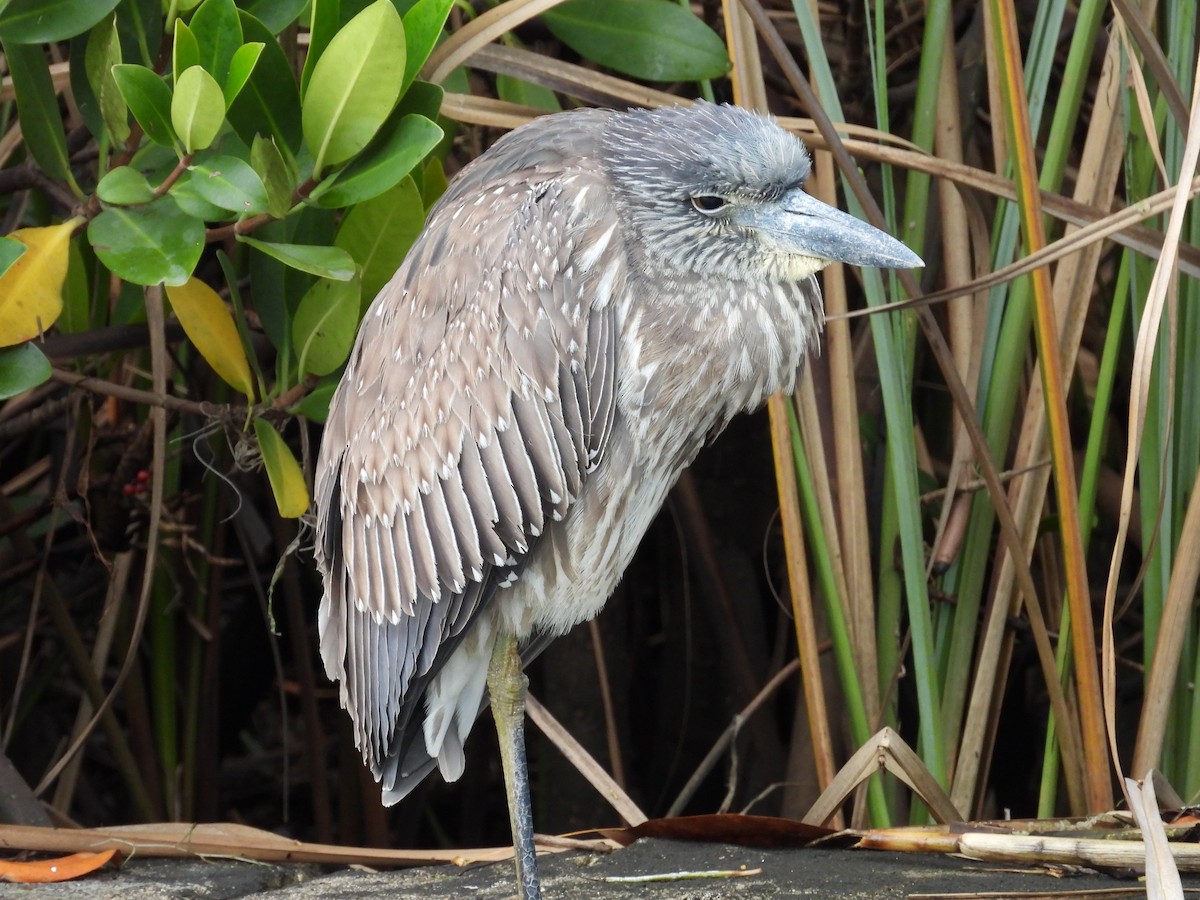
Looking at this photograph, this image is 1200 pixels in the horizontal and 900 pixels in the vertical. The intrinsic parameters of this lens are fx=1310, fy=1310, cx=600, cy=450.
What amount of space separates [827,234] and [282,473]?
99 centimetres

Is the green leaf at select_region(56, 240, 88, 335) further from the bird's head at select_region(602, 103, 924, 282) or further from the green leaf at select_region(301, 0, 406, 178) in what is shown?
the bird's head at select_region(602, 103, 924, 282)

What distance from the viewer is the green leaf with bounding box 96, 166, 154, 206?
1.86 m

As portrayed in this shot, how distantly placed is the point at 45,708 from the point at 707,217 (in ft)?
9.39

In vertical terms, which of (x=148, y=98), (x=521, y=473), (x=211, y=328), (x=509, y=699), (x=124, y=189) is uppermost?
(x=148, y=98)

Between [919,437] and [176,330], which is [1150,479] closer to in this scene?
[919,437]

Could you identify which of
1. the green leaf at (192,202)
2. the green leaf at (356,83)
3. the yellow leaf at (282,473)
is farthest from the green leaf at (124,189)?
the yellow leaf at (282,473)

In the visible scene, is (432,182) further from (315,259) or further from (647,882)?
(647,882)

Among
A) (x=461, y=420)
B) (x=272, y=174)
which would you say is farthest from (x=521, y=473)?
(x=272, y=174)

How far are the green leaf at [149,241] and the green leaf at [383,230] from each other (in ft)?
1.18

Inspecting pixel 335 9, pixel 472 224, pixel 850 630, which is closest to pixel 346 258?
pixel 472 224

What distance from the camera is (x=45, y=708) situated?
3.92m

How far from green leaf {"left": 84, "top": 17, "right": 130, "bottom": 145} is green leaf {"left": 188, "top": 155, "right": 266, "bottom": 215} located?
0.72 feet

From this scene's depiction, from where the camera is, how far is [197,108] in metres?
1.76

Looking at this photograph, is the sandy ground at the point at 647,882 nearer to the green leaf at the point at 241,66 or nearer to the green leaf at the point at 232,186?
the green leaf at the point at 232,186
